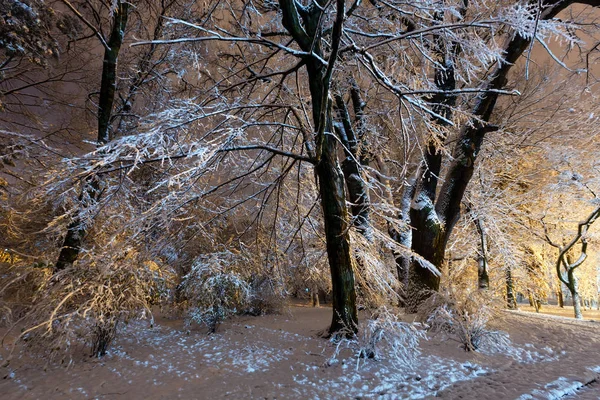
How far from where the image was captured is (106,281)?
4.61 metres

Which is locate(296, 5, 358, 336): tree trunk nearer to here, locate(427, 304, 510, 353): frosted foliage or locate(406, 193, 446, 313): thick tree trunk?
locate(427, 304, 510, 353): frosted foliage

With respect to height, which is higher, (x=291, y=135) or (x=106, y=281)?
(x=291, y=135)

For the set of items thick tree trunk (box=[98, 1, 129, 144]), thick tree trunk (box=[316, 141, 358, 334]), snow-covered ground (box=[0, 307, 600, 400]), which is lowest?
snow-covered ground (box=[0, 307, 600, 400])

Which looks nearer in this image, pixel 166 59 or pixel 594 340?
pixel 594 340

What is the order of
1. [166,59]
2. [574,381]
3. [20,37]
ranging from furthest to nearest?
[166,59]
[20,37]
[574,381]

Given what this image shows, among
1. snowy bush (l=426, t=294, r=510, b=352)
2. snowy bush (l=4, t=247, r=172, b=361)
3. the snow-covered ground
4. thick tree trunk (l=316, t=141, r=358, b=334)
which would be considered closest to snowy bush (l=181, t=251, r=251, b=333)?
the snow-covered ground

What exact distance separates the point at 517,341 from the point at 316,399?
3.75m

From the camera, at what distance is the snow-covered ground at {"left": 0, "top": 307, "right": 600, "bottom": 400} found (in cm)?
Result: 316

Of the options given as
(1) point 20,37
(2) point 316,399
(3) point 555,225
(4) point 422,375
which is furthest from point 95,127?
(3) point 555,225

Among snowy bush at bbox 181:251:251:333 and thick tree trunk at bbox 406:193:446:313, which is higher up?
thick tree trunk at bbox 406:193:446:313

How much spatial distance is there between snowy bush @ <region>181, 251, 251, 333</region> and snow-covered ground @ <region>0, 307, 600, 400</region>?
867 millimetres

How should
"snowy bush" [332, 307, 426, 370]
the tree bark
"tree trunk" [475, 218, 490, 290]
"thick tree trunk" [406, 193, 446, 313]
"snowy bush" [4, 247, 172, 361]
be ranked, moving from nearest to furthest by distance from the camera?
"snowy bush" [332, 307, 426, 370] < "snowy bush" [4, 247, 172, 361] < the tree bark < "thick tree trunk" [406, 193, 446, 313] < "tree trunk" [475, 218, 490, 290]

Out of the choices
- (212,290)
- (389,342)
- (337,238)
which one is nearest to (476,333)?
(389,342)

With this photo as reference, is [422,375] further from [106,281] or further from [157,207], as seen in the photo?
[106,281]
